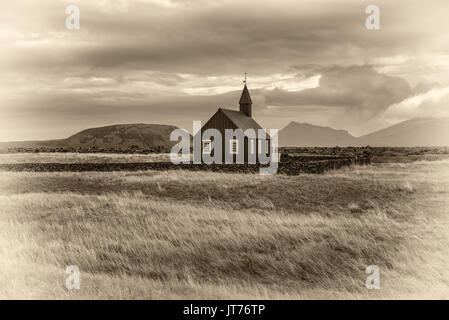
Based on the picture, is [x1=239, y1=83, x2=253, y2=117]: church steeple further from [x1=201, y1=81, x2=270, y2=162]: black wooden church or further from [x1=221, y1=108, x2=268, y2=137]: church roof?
[x1=201, y1=81, x2=270, y2=162]: black wooden church

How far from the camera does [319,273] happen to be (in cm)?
865

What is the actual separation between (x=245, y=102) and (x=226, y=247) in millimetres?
36838

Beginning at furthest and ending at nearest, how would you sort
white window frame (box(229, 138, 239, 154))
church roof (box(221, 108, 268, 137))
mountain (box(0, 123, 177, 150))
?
mountain (box(0, 123, 177, 150)) < church roof (box(221, 108, 268, 137)) < white window frame (box(229, 138, 239, 154))

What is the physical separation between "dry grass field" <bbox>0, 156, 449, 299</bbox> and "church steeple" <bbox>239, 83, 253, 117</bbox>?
28190 mm

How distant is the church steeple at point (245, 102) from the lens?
45781 mm

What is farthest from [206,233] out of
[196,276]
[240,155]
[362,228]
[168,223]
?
[240,155]

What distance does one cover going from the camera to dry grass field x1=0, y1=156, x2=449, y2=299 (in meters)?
7.41

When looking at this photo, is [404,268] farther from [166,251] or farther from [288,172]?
[288,172]
